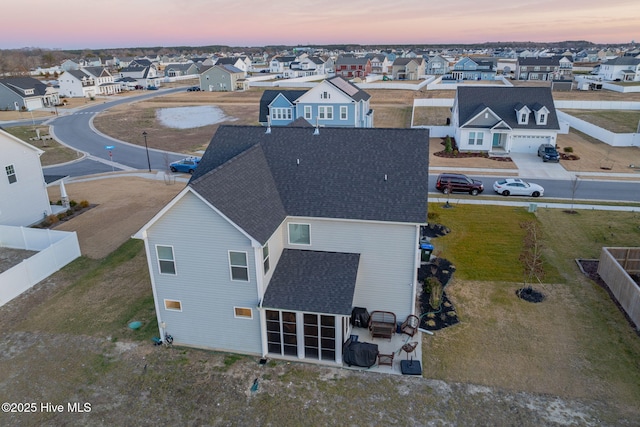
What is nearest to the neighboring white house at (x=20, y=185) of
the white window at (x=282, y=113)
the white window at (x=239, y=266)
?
the white window at (x=239, y=266)

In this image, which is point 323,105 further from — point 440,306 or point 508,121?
point 440,306

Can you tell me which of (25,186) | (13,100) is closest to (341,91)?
(25,186)

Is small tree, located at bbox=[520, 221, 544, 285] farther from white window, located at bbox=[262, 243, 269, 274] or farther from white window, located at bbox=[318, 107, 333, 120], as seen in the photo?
white window, located at bbox=[318, 107, 333, 120]

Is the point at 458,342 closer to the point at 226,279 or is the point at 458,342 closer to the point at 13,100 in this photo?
the point at 226,279

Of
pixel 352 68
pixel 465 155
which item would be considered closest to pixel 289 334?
pixel 465 155

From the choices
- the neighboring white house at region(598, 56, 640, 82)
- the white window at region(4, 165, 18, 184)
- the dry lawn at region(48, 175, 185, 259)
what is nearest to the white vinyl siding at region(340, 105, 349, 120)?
the dry lawn at region(48, 175, 185, 259)

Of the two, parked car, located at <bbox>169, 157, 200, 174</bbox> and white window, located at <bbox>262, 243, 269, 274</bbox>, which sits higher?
white window, located at <bbox>262, 243, 269, 274</bbox>

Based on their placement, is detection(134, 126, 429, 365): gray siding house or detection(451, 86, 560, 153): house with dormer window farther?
detection(451, 86, 560, 153): house with dormer window

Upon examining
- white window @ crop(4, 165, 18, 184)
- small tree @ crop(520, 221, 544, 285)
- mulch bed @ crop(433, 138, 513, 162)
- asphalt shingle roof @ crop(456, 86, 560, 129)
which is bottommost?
small tree @ crop(520, 221, 544, 285)
